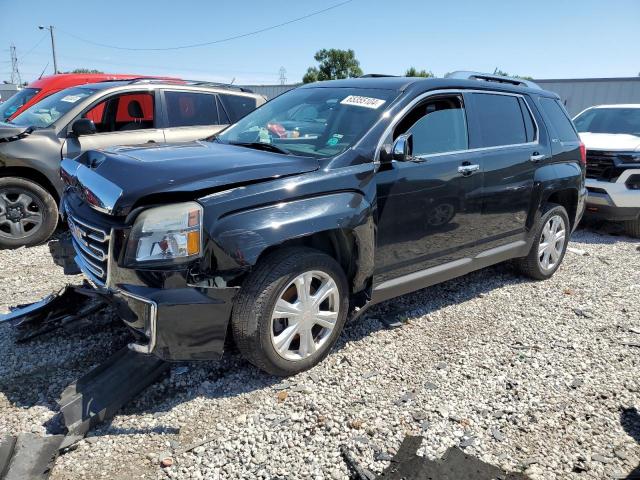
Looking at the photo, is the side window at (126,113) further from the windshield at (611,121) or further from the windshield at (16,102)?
the windshield at (611,121)

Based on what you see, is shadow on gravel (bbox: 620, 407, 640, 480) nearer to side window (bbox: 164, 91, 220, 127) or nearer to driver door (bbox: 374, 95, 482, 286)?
driver door (bbox: 374, 95, 482, 286)

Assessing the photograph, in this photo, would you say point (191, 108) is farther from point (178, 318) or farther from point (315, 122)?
point (178, 318)

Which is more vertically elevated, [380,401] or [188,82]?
[188,82]

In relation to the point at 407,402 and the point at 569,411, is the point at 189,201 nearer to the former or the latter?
the point at 407,402

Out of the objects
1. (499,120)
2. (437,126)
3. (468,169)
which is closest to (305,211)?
(437,126)

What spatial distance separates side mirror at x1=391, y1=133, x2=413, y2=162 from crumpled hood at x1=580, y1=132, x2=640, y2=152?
5.33 m

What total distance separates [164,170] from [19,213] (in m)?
3.68

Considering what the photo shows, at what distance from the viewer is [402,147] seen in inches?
123

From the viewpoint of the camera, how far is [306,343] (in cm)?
306

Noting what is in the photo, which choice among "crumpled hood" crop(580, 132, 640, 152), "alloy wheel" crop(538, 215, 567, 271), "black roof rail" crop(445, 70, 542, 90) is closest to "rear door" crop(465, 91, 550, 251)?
"black roof rail" crop(445, 70, 542, 90)

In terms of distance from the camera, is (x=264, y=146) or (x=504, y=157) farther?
(x=504, y=157)

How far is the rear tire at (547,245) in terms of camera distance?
4.77 metres

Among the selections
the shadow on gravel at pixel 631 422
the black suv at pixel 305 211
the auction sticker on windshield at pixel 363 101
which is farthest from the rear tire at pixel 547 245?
the auction sticker on windshield at pixel 363 101

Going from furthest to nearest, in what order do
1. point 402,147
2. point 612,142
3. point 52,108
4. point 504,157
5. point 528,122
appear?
point 612,142 → point 52,108 → point 528,122 → point 504,157 → point 402,147
